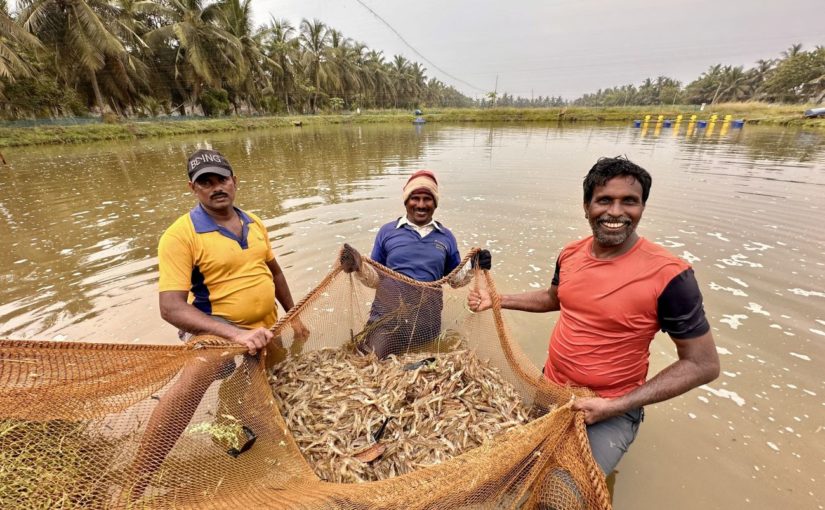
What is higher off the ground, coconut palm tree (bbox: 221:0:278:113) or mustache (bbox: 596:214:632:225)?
coconut palm tree (bbox: 221:0:278:113)

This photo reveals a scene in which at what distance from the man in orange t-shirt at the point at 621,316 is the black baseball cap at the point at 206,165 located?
9.39ft

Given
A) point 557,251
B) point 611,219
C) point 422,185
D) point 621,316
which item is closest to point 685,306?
point 621,316

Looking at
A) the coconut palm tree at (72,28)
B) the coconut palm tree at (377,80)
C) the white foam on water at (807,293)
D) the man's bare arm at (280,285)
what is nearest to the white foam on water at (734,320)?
the white foam on water at (807,293)

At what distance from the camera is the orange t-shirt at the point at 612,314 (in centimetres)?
205

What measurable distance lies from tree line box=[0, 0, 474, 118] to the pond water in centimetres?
1417

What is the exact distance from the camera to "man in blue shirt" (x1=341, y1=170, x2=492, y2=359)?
3590 mm

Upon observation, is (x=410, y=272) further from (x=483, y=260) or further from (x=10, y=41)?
(x=10, y=41)

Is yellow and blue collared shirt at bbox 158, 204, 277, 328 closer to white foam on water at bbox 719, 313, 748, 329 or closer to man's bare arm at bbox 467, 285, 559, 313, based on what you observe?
man's bare arm at bbox 467, 285, 559, 313

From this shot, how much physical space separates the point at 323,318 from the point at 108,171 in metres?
15.8

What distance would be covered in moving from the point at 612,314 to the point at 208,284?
3.09m

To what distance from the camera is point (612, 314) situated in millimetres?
2205

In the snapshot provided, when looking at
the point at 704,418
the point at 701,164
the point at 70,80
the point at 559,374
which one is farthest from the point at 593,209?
the point at 70,80

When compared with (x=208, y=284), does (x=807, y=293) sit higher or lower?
lower

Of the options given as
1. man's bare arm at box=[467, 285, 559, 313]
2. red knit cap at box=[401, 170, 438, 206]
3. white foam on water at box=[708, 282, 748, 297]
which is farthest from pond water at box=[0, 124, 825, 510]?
red knit cap at box=[401, 170, 438, 206]
